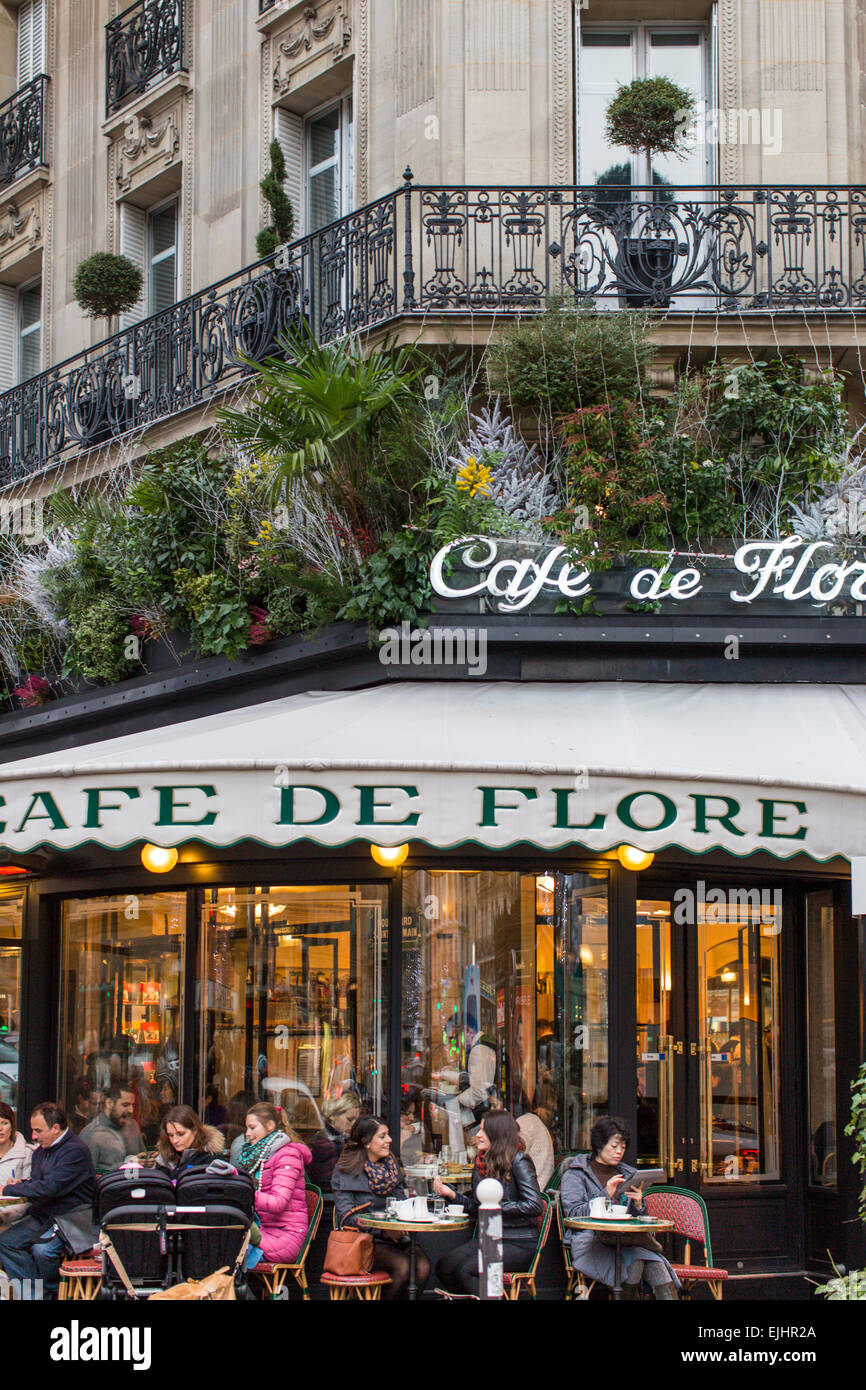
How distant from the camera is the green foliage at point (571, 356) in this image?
34.5 ft

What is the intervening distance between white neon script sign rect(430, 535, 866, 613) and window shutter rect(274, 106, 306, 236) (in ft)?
15.4

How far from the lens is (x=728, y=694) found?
33.7ft

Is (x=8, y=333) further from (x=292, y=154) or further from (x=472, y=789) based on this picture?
(x=472, y=789)

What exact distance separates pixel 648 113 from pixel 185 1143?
7.91m

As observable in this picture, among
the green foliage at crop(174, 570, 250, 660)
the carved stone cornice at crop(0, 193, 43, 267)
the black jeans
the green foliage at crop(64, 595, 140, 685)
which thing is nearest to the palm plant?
the green foliage at crop(174, 570, 250, 660)

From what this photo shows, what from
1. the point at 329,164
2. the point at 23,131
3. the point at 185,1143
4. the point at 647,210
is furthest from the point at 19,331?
the point at 185,1143

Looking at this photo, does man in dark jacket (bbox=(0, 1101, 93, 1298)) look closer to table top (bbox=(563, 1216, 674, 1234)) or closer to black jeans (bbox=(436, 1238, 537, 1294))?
black jeans (bbox=(436, 1238, 537, 1294))

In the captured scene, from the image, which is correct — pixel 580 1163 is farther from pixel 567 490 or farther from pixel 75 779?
pixel 567 490

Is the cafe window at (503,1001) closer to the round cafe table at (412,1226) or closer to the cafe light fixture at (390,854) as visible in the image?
the cafe light fixture at (390,854)

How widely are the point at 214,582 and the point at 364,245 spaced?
9.24 ft

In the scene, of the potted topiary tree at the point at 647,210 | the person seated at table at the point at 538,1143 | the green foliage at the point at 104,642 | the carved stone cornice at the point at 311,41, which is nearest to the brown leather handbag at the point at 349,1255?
the person seated at table at the point at 538,1143

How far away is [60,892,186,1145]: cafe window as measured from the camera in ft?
37.2

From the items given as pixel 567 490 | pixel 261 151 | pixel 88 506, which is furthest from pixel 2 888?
pixel 261 151
